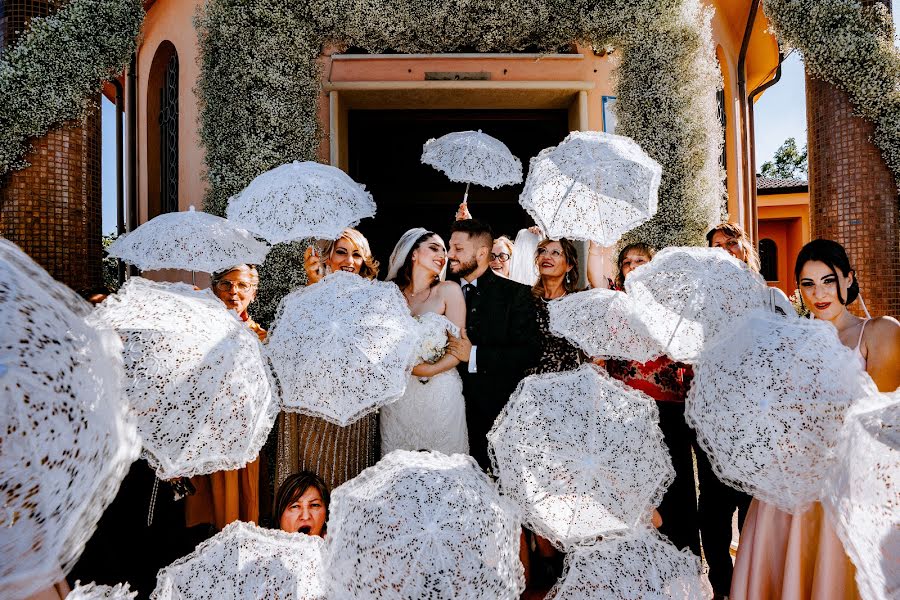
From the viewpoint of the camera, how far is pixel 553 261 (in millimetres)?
3844

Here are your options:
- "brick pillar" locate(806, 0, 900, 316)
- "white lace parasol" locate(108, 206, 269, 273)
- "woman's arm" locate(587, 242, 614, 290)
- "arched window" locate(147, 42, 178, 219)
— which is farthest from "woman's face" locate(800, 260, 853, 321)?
"arched window" locate(147, 42, 178, 219)

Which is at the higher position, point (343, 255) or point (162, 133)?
point (162, 133)

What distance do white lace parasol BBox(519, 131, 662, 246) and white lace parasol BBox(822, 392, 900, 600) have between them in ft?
6.08

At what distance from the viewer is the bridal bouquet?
3.39 metres

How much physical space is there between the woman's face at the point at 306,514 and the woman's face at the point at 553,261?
1.90 meters

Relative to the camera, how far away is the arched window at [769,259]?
61.3ft

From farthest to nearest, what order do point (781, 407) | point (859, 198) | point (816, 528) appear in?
point (859, 198) < point (816, 528) < point (781, 407)

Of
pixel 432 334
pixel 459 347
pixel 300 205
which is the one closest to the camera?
pixel 432 334

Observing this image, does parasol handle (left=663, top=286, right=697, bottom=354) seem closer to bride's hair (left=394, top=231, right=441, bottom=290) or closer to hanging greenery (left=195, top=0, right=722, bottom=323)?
bride's hair (left=394, top=231, right=441, bottom=290)

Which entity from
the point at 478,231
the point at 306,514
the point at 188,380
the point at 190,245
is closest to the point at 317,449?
the point at 306,514

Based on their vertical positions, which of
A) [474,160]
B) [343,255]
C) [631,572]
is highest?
[474,160]

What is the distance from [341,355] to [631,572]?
155 centimetres

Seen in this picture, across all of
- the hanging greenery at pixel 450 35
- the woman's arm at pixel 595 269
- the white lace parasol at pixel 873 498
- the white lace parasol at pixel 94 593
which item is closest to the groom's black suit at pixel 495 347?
the woman's arm at pixel 595 269

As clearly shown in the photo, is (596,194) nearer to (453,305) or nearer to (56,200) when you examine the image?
(453,305)
